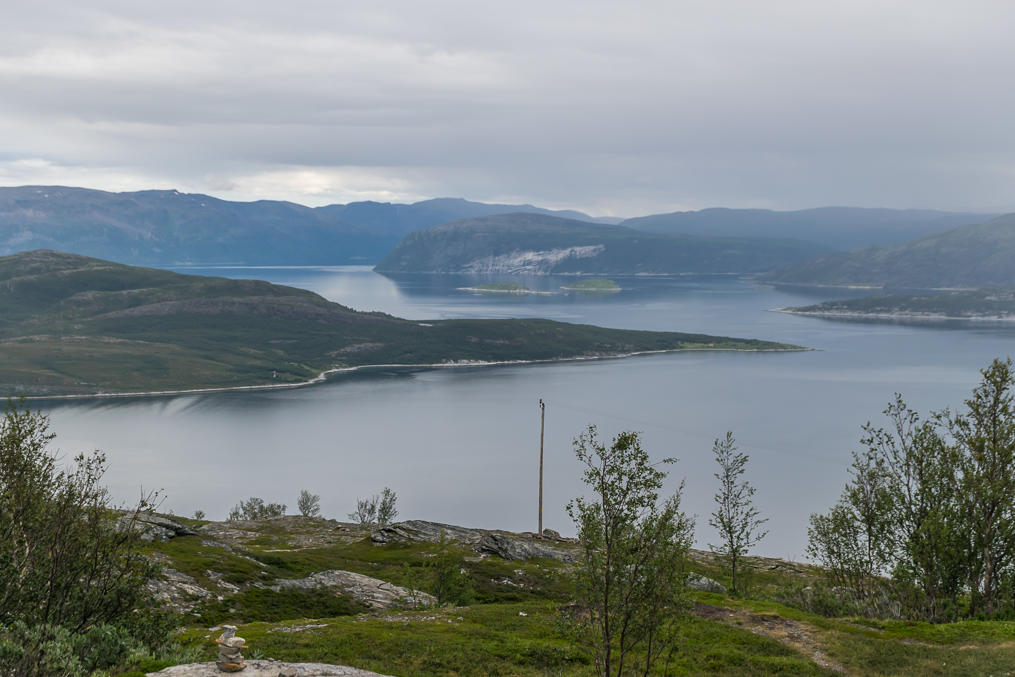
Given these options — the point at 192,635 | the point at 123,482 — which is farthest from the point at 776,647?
the point at 123,482

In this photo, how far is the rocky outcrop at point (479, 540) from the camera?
66875 millimetres

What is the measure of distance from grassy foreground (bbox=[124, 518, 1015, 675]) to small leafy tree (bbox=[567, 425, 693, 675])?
5.45ft

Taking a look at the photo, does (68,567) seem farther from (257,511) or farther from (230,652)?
(257,511)

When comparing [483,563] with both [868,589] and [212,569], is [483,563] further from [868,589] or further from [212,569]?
[868,589]

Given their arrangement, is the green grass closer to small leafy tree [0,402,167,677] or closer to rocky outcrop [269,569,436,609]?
small leafy tree [0,402,167,677]

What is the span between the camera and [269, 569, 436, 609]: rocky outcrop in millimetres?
48688

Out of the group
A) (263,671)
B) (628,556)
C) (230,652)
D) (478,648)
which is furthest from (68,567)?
(478,648)

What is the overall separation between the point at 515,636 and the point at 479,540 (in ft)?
107

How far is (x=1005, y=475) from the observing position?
Result: 38.4 metres

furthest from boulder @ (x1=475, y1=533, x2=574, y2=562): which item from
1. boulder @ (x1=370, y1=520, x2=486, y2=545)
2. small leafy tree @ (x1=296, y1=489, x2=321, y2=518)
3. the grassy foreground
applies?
small leafy tree @ (x1=296, y1=489, x2=321, y2=518)

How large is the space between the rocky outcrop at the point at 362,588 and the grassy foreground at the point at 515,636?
0.97m

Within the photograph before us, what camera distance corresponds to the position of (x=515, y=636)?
119 ft

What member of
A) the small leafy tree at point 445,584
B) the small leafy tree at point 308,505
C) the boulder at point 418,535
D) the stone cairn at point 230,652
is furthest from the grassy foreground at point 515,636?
the small leafy tree at point 308,505

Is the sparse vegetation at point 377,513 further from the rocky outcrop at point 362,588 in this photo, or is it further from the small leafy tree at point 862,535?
the small leafy tree at point 862,535
